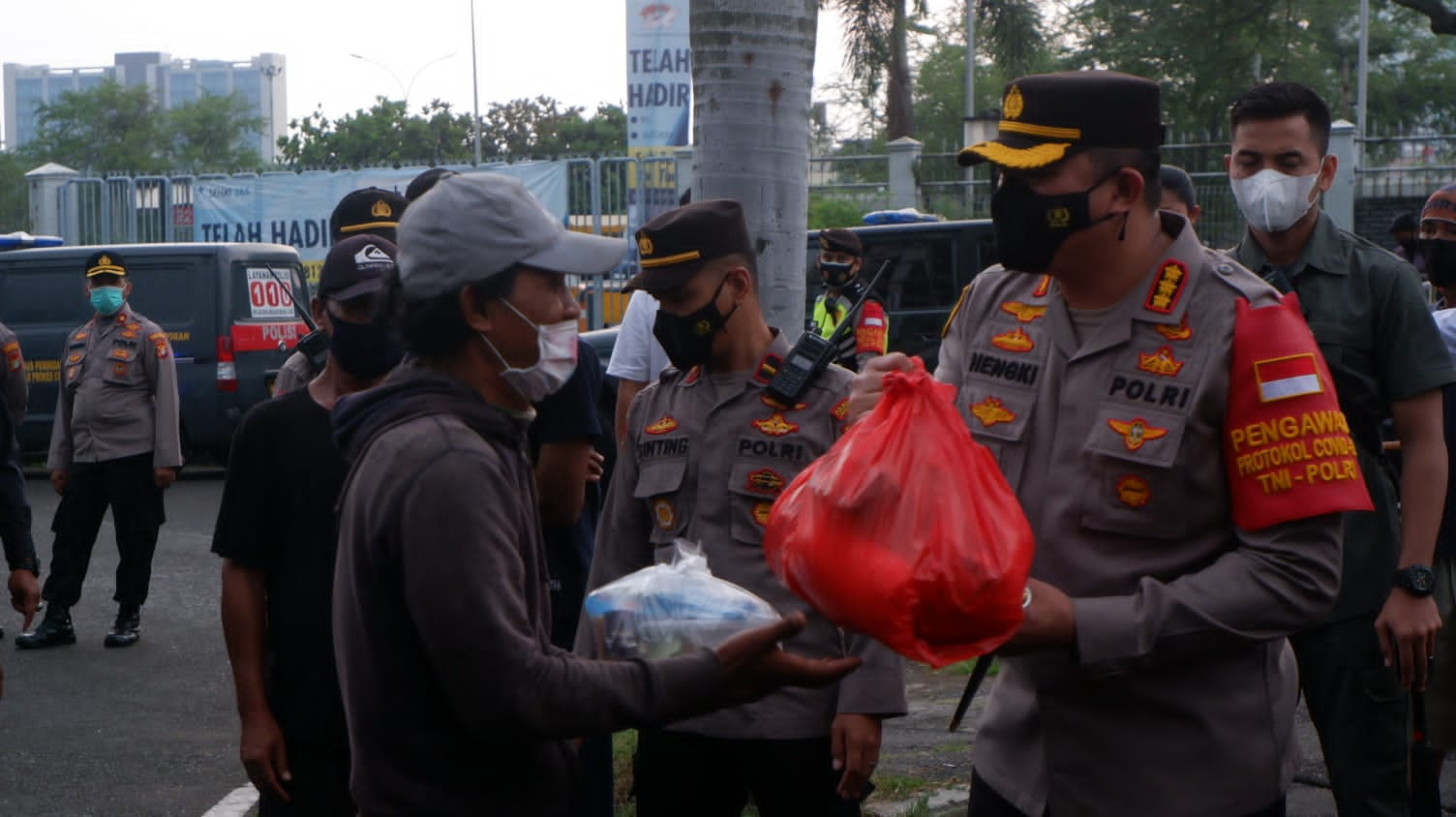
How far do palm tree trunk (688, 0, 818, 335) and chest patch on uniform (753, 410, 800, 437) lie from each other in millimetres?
1692

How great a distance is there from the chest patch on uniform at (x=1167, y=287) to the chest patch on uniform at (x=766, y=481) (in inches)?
44.7

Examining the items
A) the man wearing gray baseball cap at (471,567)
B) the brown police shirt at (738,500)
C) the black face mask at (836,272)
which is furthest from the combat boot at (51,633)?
the man wearing gray baseball cap at (471,567)

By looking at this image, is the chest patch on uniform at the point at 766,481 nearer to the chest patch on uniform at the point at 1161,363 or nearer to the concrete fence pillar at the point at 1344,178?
the chest patch on uniform at the point at 1161,363

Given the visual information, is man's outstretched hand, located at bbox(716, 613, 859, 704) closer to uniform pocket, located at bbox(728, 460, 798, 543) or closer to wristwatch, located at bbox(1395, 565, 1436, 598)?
uniform pocket, located at bbox(728, 460, 798, 543)

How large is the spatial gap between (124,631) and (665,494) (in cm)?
639

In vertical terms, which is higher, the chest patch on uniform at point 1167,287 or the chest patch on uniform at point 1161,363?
the chest patch on uniform at point 1167,287

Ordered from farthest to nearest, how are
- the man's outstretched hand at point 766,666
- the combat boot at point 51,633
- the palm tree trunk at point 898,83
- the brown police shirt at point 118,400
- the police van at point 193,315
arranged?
the palm tree trunk at point 898,83
the police van at point 193,315
the brown police shirt at point 118,400
the combat boot at point 51,633
the man's outstretched hand at point 766,666

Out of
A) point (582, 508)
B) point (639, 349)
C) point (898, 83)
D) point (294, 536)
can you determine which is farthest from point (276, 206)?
point (294, 536)

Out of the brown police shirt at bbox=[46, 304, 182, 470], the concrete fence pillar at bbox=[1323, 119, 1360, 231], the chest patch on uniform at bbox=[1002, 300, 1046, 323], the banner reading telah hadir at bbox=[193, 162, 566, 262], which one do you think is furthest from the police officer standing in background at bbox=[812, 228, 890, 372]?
the concrete fence pillar at bbox=[1323, 119, 1360, 231]

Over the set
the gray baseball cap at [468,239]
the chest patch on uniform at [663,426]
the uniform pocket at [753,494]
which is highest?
the gray baseball cap at [468,239]

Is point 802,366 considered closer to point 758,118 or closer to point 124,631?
point 758,118

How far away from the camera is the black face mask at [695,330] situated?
3705 mm

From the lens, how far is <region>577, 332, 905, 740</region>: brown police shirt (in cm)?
353

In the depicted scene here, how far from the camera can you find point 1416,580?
12.5 feet
